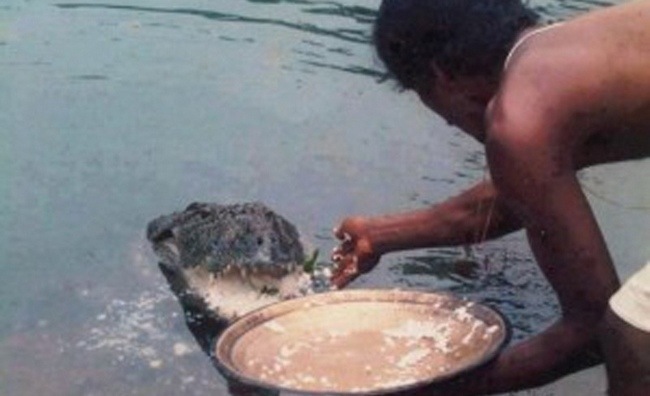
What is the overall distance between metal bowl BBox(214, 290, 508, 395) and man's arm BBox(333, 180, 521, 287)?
0.38m

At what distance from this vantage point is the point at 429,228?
4.11 metres

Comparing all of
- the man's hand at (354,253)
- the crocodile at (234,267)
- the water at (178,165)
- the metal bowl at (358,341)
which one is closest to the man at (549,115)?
the metal bowl at (358,341)

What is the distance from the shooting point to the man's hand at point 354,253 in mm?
4129

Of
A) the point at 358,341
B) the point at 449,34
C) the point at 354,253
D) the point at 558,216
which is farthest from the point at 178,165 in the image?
the point at 558,216

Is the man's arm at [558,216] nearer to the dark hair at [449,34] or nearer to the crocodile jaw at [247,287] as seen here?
the dark hair at [449,34]

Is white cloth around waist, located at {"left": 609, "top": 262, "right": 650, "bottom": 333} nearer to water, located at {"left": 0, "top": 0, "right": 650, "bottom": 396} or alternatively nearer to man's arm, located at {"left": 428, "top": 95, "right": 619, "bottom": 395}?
man's arm, located at {"left": 428, "top": 95, "right": 619, "bottom": 395}

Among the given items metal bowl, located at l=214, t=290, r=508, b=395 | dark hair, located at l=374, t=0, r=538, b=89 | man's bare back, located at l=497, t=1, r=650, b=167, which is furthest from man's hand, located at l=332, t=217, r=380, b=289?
man's bare back, located at l=497, t=1, r=650, b=167

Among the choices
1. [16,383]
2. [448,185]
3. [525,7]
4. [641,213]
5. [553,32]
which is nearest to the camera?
[553,32]

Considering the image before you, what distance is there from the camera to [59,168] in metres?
7.20

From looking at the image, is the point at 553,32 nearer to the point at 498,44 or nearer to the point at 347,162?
the point at 498,44

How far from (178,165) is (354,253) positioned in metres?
3.32

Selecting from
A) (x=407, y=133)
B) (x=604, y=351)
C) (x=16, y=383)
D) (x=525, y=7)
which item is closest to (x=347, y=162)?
(x=407, y=133)

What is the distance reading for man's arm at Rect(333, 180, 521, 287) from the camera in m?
4.03

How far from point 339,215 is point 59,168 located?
1.87m
